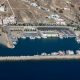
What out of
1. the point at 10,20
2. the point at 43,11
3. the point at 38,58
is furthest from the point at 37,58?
the point at 43,11

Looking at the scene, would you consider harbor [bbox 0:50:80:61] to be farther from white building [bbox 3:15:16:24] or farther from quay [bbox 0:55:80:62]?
white building [bbox 3:15:16:24]

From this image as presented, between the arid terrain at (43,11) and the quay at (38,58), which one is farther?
the arid terrain at (43,11)

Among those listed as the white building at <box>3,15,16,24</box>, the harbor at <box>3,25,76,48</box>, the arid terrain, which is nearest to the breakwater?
the harbor at <box>3,25,76,48</box>

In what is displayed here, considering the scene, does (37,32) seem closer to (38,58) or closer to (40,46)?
(40,46)

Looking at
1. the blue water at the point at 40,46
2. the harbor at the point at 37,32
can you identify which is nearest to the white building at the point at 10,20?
the harbor at the point at 37,32

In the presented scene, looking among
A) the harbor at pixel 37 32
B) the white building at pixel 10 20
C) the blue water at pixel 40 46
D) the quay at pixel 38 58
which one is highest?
the white building at pixel 10 20

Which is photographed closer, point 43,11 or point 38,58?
point 38,58

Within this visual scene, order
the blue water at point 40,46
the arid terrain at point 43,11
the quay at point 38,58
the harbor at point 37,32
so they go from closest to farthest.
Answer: the quay at point 38,58 → the blue water at point 40,46 → the harbor at point 37,32 → the arid terrain at point 43,11

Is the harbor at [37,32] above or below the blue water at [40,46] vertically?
above

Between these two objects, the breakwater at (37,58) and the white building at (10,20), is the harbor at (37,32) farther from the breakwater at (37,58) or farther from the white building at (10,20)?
the breakwater at (37,58)

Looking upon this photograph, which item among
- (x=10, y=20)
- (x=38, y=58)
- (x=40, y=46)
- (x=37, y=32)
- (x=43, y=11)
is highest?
(x=43, y=11)

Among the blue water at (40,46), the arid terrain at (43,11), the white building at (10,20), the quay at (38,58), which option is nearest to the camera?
the quay at (38,58)
